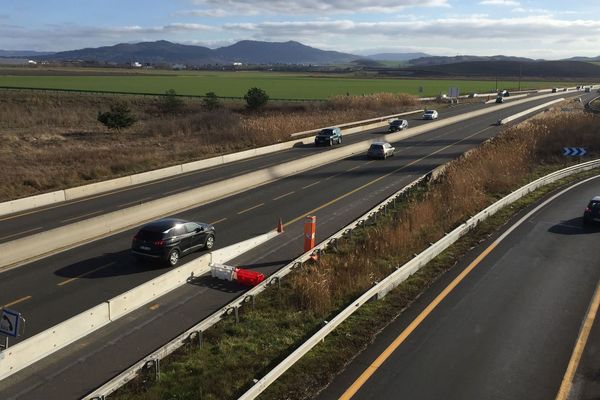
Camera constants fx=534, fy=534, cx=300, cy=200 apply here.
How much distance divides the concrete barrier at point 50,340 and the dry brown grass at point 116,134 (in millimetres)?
18302

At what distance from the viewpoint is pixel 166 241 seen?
17.1m

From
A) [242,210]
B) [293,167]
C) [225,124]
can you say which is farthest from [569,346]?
[225,124]

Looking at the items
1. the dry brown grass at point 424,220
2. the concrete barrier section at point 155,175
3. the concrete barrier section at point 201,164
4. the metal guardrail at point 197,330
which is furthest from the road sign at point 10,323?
the concrete barrier section at point 201,164

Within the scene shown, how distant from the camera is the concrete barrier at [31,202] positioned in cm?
2500

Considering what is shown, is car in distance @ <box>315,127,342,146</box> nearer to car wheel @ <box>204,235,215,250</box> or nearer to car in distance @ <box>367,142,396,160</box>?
car in distance @ <box>367,142,396,160</box>

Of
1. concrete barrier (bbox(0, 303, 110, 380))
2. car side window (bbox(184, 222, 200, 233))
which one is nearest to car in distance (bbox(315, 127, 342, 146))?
car side window (bbox(184, 222, 200, 233))

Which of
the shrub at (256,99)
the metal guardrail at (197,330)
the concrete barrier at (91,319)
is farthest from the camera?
the shrub at (256,99)

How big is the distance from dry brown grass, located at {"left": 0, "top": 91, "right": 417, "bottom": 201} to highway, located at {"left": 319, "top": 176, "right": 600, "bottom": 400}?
929 inches

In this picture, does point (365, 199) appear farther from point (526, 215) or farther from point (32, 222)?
point (32, 222)

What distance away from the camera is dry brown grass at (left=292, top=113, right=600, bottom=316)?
549 inches

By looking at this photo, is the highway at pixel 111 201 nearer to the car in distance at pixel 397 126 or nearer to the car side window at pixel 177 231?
the car side window at pixel 177 231

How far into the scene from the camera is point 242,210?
82.3 feet

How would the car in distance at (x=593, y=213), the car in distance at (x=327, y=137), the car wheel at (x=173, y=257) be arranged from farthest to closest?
1. the car in distance at (x=327, y=137)
2. the car in distance at (x=593, y=213)
3. the car wheel at (x=173, y=257)

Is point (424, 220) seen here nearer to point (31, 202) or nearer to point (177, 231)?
point (177, 231)
